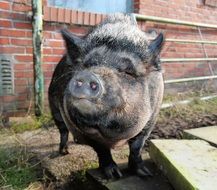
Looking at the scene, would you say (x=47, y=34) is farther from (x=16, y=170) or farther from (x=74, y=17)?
(x=16, y=170)

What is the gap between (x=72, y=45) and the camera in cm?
268

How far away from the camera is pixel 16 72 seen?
4.48 meters

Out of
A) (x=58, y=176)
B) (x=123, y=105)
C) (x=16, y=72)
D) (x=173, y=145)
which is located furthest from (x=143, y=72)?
(x=16, y=72)

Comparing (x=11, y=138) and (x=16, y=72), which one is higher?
(x=16, y=72)

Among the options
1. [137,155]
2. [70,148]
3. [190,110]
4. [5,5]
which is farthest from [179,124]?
[5,5]

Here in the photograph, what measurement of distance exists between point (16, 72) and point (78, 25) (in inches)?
42.5

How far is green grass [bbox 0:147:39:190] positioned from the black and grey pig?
0.56 m

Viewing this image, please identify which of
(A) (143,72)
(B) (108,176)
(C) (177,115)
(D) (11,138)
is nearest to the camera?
(A) (143,72)

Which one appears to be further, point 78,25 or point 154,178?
point 78,25

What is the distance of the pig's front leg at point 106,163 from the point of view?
2.88 meters

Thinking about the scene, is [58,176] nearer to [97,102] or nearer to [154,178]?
[154,178]

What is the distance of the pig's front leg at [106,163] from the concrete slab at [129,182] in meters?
0.05

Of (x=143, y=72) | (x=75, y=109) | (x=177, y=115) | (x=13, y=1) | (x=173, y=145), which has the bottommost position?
(x=177, y=115)

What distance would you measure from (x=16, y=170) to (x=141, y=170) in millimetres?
982
